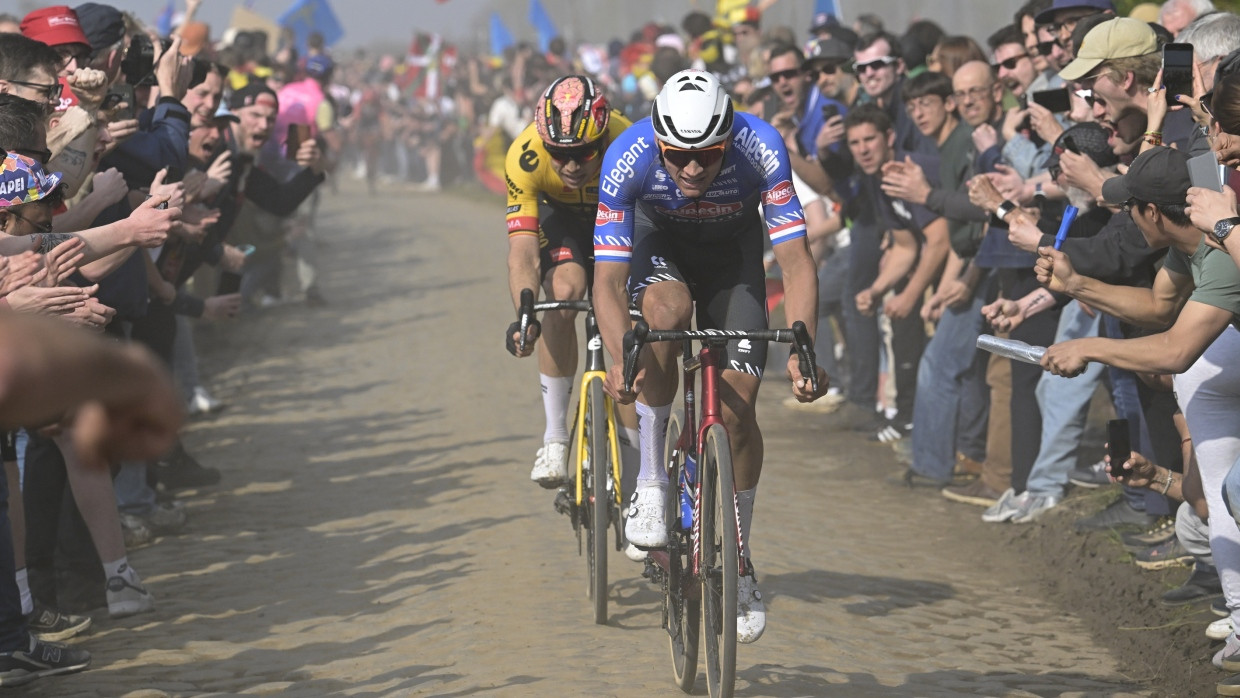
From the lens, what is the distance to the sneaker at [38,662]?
623 cm

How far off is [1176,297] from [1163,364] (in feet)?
1.49

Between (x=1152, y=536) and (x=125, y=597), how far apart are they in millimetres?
5083

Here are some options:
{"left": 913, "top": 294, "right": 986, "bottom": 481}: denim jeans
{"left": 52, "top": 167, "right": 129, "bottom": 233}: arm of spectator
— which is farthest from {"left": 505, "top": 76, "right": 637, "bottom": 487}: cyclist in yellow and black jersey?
{"left": 913, "top": 294, "right": 986, "bottom": 481}: denim jeans

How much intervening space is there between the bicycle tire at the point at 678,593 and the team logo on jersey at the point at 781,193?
3.12ft

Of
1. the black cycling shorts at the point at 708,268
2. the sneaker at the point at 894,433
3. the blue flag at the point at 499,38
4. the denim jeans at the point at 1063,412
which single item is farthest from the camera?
the blue flag at the point at 499,38

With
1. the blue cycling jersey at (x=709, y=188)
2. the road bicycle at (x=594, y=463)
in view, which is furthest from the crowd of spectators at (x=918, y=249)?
the road bicycle at (x=594, y=463)

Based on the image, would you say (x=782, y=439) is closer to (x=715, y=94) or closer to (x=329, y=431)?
(x=329, y=431)

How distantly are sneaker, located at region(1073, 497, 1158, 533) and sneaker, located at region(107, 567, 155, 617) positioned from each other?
15.9ft

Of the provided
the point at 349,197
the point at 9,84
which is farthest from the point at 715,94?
the point at 349,197

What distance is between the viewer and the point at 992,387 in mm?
9688

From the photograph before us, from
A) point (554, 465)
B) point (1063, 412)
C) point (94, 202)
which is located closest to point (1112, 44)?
point (1063, 412)

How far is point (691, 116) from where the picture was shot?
608cm

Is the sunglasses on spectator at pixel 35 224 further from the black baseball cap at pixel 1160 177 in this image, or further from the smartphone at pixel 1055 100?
the smartphone at pixel 1055 100

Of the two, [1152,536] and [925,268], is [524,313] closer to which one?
[1152,536]
